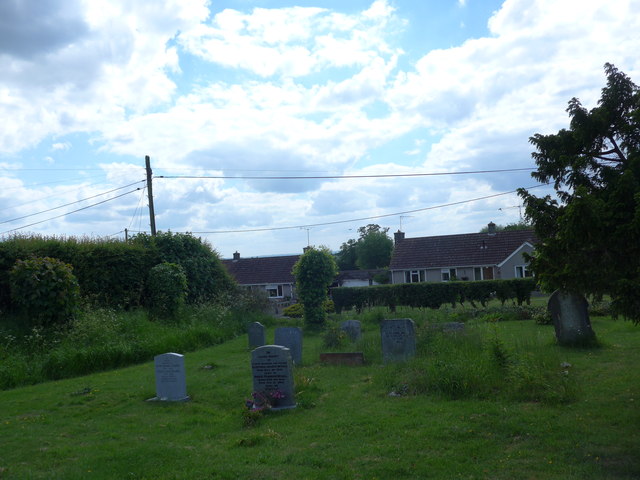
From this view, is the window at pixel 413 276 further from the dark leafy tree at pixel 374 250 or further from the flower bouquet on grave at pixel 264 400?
the flower bouquet on grave at pixel 264 400

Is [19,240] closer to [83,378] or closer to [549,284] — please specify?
[83,378]

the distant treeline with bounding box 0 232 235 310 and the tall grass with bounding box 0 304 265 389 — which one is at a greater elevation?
the distant treeline with bounding box 0 232 235 310

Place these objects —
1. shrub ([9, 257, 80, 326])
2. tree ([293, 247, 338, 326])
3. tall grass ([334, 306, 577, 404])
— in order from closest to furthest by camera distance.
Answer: tall grass ([334, 306, 577, 404]) → shrub ([9, 257, 80, 326]) → tree ([293, 247, 338, 326])

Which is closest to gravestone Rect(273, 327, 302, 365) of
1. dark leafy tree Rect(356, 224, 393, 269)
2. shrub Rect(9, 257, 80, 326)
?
shrub Rect(9, 257, 80, 326)

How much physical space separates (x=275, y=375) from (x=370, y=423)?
220 centimetres

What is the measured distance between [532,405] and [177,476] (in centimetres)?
533

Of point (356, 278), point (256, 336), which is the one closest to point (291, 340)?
point (256, 336)

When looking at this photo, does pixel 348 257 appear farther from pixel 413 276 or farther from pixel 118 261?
pixel 118 261

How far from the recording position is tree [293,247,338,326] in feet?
76.4

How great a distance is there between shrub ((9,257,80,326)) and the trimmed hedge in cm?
1649

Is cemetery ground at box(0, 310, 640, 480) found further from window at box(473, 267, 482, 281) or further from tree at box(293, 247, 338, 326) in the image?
window at box(473, 267, 482, 281)

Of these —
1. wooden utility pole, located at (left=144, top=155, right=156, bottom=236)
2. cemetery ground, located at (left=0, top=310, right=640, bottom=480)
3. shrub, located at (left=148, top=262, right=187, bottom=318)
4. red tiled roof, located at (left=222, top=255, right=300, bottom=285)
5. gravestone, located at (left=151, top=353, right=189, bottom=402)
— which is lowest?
cemetery ground, located at (left=0, top=310, right=640, bottom=480)

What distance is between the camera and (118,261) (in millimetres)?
21766

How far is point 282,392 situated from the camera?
10008 mm
